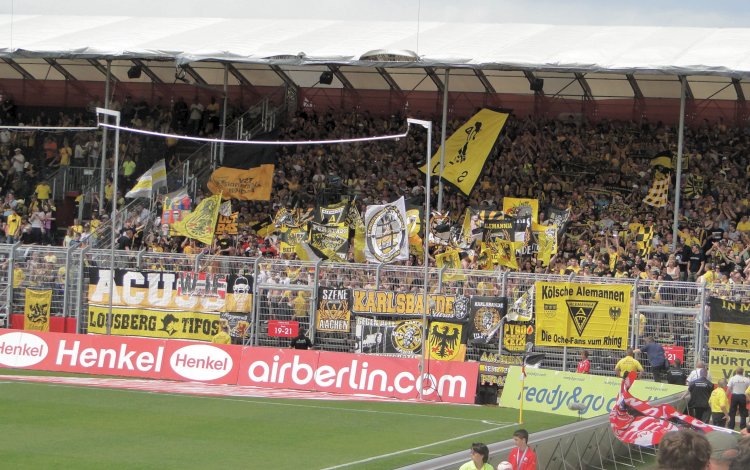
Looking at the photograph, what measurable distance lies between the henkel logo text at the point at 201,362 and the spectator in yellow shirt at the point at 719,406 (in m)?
11.9

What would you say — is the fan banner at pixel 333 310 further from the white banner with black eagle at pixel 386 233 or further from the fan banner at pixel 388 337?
the white banner with black eagle at pixel 386 233

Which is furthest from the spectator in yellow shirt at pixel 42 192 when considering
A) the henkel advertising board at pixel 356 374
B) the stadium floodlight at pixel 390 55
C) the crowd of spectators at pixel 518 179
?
the henkel advertising board at pixel 356 374

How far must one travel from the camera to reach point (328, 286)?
1243 inches

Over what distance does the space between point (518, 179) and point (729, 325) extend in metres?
14.0

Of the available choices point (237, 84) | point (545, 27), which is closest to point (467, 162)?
point (545, 27)

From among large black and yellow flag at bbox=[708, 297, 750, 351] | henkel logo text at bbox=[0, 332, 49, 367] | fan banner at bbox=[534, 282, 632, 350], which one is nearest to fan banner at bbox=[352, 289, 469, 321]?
fan banner at bbox=[534, 282, 632, 350]

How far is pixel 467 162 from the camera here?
39.0 m

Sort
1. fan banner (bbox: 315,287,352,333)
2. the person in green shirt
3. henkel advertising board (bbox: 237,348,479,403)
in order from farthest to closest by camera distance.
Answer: the person in green shirt → fan banner (bbox: 315,287,352,333) → henkel advertising board (bbox: 237,348,479,403)

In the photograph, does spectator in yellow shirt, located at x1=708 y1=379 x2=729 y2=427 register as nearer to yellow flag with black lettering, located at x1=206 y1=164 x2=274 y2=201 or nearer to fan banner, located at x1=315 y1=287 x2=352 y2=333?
fan banner, located at x1=315 y1=287 x2=352 y2=333

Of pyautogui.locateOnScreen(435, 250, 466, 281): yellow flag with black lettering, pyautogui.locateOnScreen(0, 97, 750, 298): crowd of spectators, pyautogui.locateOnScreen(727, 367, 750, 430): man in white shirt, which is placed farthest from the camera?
pyautogui.locateOnScreen(0, 97, 750, 298): crowd of spectators

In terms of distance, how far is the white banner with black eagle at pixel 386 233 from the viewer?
31.0 metres

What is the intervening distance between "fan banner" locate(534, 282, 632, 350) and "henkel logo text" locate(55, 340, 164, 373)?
9873 mm

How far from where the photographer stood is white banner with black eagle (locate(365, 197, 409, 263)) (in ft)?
102

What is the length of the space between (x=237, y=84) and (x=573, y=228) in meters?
17.6
